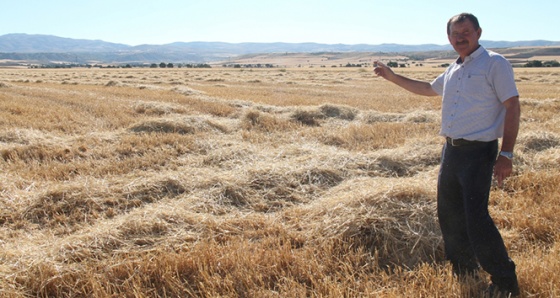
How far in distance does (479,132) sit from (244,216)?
2.37 metres

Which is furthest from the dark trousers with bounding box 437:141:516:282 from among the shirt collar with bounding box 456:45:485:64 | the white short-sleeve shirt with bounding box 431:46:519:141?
the shirt collar with bounding box 456:45:485:64

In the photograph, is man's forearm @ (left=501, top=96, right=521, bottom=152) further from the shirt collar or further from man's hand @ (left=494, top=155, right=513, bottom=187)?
the shirt collar

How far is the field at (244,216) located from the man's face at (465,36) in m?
1.59

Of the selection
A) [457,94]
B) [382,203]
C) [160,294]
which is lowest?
[160,294]

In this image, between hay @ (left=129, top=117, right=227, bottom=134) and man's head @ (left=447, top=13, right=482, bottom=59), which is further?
hay @ (left=129, top=117, right=227, bottom=134)

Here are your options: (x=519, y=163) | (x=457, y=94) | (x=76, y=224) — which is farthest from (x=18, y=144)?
(x=519, y=163)

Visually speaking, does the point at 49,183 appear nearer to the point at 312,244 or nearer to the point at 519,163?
the point at 312,244

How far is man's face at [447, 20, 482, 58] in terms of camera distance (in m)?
2.72

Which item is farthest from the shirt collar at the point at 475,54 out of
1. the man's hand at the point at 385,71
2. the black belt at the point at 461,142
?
the man's hand at the point at 385,71

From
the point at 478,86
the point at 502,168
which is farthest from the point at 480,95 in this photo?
the point at 502,168

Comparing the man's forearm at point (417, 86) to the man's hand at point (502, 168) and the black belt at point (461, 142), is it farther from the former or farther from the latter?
the man's hand at point (502, 168)

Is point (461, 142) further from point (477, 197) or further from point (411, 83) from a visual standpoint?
point (411, 83)

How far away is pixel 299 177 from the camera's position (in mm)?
5309

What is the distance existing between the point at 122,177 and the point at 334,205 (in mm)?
2925
